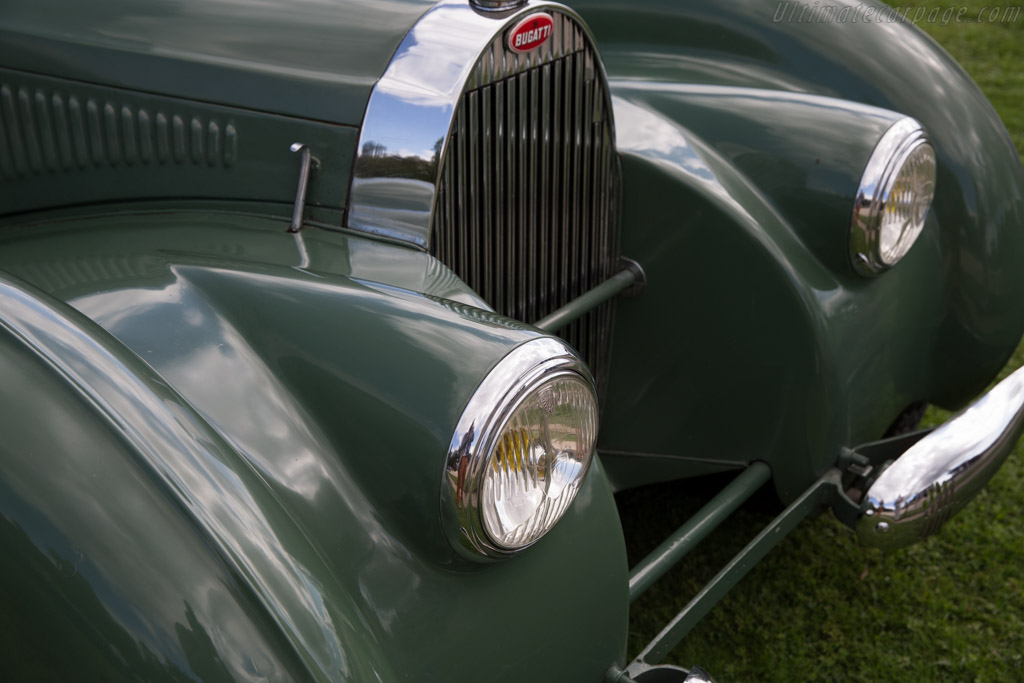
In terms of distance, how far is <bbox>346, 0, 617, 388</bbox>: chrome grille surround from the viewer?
4.99ft

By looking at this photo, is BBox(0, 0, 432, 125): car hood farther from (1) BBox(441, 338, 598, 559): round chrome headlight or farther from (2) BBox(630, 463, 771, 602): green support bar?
(2) BBox(630, 463, 771, 602): green support bar

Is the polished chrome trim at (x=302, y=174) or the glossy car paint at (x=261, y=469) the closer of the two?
the glossy car paint at (x=261, y=469)

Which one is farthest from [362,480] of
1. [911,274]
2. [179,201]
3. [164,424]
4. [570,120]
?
[911,274]

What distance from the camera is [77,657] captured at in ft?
3.11

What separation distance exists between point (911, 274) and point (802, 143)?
0.37m

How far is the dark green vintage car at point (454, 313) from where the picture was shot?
3.27 feet

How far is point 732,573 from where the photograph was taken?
1.68 m

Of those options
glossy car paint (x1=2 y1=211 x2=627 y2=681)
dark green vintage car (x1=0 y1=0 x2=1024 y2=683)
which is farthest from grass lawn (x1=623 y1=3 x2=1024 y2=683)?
glossy car paint (x1=2 y1=211 x2=627 y2=681)

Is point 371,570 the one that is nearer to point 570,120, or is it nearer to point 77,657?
point 77,657

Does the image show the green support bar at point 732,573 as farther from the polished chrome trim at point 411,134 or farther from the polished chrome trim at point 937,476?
the polished chrome trim at point 411,134

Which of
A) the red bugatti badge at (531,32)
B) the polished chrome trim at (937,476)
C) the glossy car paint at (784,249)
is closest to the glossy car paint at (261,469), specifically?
the red bugatti badge at (531,32)

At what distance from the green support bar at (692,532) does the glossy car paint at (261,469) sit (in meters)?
0.18

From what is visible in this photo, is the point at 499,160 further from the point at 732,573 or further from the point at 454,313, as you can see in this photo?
the point at 732,573

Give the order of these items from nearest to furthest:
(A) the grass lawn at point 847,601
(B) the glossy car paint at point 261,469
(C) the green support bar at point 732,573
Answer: (B) the glossy car paint at point 261,469 < (C) the green support bar at point 732,573 < (A) the grass lawn at point 847,601
